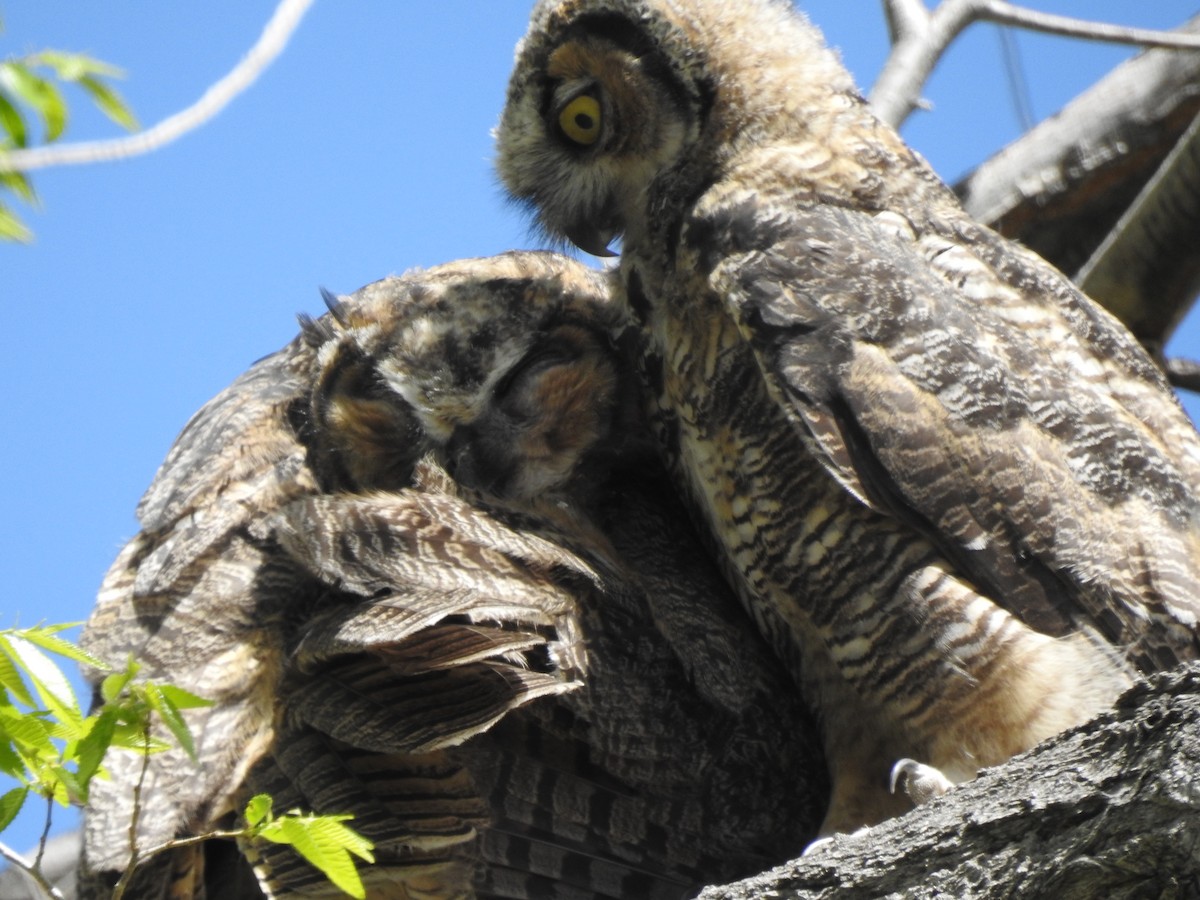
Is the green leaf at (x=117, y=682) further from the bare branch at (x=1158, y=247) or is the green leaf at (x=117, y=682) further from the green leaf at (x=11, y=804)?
the bare branch at (x=1158, y=247)

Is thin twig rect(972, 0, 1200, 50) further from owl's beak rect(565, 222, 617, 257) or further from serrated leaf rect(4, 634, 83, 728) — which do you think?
serrated leaf rect(4, 634, 83, 728)

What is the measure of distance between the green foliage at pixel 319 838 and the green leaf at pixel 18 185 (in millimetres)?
813

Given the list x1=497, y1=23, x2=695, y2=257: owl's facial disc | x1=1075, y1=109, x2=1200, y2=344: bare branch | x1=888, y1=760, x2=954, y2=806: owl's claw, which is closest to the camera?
x1=888, y1=760, x2=954, y2=806: owl's claw

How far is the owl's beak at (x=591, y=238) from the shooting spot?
120 inches

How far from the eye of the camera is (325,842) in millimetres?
1887

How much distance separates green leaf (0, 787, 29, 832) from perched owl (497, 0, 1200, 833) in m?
1.24

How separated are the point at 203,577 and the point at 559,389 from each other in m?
0.74

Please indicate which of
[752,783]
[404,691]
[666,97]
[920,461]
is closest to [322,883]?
[404,691]

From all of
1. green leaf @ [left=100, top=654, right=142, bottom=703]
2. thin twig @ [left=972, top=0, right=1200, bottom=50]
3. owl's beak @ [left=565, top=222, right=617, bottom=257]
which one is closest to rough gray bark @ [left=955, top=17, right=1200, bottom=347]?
thin twig @ [left=972, top=0, right=1200, bottom=50]

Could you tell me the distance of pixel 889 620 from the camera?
7.91 feet

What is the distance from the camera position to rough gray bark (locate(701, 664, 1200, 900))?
63.4 inches

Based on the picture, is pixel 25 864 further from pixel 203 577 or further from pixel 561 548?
pixel 561 548

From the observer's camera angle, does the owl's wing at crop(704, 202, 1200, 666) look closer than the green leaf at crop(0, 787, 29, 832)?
No

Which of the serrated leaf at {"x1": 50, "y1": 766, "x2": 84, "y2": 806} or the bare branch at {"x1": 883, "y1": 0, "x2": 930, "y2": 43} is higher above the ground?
the bare branch at {"x1": 883, "y1": 0, "x2": 930, "y2": 43}
